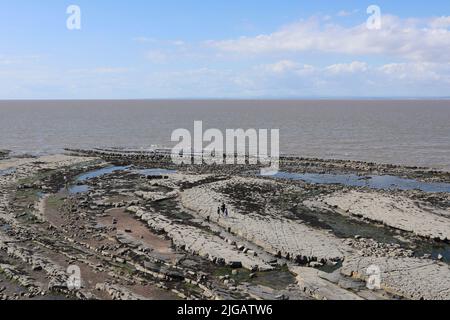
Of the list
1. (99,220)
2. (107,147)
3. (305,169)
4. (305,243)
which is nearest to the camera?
(305,243)

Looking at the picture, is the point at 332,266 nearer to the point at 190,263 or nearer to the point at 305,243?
the point at 305,243

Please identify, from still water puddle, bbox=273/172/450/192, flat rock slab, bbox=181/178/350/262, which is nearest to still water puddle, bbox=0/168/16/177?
flat rock slab, bbox=181/178/350/262

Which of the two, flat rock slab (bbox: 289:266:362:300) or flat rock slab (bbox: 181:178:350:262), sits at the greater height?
flat rock slab (bbox: 181:178:350:262)

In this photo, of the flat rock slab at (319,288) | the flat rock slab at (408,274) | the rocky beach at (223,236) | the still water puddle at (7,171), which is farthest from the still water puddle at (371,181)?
the still water puddle at (7,171)

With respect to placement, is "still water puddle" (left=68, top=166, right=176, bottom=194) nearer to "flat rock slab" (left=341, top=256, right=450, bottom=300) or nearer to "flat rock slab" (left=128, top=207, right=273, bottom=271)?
"flat rock slab" (left=128, top=207, right=273, bottom=271)

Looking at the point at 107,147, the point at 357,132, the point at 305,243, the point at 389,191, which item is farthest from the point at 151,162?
the point at 357,132
